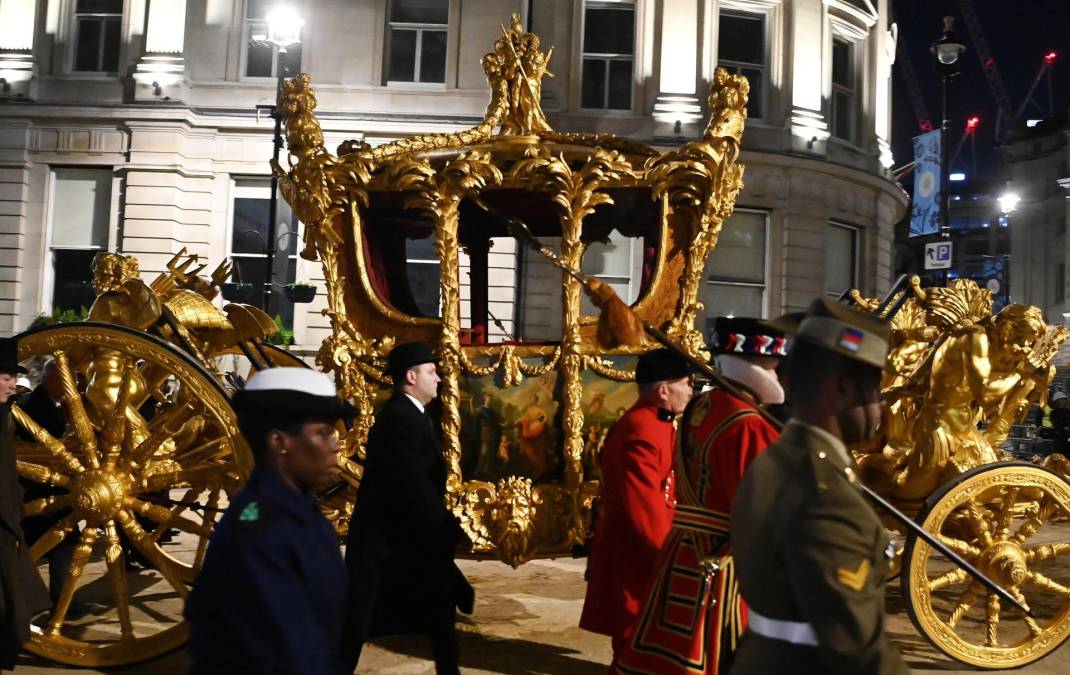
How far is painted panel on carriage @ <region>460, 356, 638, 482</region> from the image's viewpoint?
6309mm

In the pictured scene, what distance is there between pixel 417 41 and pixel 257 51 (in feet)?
9.18

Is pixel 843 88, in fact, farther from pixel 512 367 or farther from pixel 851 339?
pixel 851 339

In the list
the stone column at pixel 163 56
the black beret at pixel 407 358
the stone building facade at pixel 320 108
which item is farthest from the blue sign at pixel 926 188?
the black beret at pixel 407 358

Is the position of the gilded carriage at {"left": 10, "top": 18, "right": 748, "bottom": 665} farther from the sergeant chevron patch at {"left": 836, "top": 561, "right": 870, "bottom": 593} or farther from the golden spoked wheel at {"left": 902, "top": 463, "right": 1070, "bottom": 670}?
the sergeant chevron patch at {"left": 836, "top": 561, "right": 870, "bottom": 593}

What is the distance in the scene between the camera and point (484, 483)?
6.26 meters

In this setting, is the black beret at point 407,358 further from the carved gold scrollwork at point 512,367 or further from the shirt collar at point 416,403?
the carved gold scrollwork at point 512,367

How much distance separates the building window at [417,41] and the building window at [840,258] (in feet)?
24.5

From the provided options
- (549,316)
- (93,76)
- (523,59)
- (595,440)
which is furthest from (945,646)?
(93,76)

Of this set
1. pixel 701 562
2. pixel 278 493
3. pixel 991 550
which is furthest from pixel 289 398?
pixel 991 550

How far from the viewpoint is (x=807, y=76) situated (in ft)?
63.9

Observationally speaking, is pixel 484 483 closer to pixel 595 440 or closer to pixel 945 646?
pixel 595 440

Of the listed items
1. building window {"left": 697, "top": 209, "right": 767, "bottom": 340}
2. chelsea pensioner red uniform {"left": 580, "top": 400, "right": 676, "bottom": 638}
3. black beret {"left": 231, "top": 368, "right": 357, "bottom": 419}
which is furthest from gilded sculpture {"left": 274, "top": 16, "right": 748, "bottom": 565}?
building window {"left": 697, "top": 209, "right": 767, "bottom": 340}

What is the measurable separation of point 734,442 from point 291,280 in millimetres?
15023

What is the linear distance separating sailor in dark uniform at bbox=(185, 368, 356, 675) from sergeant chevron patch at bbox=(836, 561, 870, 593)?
3.85 feet
